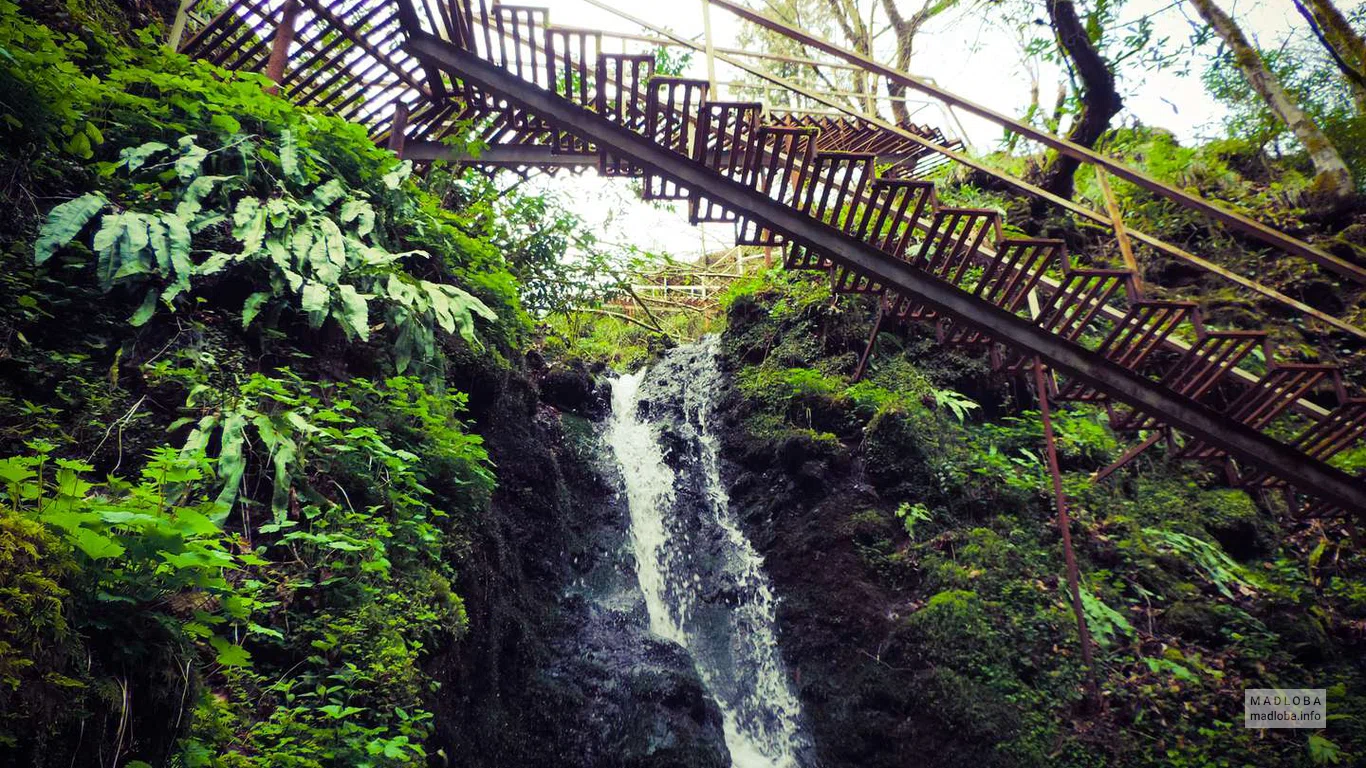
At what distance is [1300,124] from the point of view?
25.9 feet

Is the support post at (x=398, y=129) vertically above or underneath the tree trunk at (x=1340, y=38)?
underneath

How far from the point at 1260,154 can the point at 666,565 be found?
35.7 feet

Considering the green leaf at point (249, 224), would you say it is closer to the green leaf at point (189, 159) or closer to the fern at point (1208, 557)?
the green leaf at point (189, 159)

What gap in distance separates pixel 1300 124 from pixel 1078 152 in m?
5.84

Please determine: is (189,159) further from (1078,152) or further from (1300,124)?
(1300,124)

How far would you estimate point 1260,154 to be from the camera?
9.55 m

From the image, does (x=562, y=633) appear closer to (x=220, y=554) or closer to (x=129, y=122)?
(x=220, y=554)

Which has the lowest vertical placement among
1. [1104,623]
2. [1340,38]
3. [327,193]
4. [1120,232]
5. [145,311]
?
[1104,623]

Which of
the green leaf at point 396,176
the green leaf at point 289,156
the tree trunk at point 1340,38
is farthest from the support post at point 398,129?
the tree trunk at point 1340,38

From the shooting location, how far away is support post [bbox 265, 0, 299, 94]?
5008mm

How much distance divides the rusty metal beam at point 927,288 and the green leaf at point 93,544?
4.15 meters

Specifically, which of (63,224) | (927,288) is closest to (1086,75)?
(927,288)

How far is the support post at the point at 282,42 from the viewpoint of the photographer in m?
5.01

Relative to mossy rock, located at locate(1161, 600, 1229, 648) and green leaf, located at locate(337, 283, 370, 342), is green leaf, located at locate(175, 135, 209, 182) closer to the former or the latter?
green leaf, located at locate(337, 283, 370, 342)
